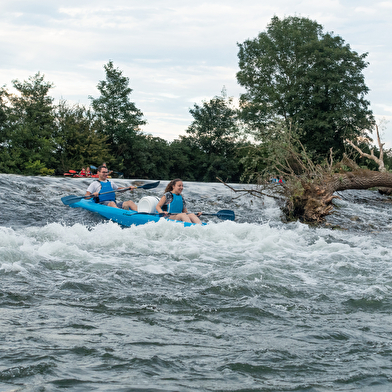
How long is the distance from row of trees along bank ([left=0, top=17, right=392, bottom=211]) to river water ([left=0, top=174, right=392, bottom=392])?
1711 cm

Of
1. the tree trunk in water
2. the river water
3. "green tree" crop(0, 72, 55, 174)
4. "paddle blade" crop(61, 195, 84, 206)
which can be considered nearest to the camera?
the river water

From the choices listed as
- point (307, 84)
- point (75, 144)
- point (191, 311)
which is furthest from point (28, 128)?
point (191, 311)

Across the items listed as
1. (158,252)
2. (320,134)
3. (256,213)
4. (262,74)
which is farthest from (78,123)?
(158,252)

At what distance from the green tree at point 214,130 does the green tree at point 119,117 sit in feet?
22.3

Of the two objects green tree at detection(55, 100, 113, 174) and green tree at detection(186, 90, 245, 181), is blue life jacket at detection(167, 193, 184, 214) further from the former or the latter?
green tree at detection(186, 90, 245, 181)

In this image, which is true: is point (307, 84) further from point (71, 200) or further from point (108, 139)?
point (71, 200)

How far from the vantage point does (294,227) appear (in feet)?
31.2

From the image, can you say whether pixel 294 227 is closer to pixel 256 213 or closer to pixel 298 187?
pixel 298 187

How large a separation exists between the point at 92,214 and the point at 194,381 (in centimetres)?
779

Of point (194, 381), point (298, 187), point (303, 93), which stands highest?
point (303, 93)

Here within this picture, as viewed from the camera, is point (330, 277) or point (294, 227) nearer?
point (330, 277)

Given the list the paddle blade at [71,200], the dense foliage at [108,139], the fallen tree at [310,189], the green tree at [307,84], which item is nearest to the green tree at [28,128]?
the dense foliage at [108,139]

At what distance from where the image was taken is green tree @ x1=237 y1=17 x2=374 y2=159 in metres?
27.4

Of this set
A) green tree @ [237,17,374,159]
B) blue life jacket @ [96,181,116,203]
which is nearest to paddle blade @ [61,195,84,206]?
blue life jacket @ [96,181,116,203]
